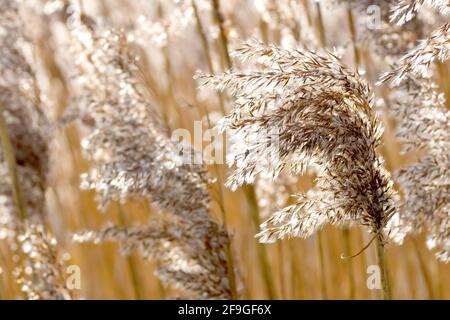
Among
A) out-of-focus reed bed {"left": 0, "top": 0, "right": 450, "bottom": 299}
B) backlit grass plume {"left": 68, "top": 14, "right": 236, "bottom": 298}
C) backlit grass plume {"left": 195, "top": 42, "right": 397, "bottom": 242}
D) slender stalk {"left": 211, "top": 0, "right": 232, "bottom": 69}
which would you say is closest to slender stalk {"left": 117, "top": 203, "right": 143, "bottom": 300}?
out-of-focus reed bed {"left": 0, "top": 0, "right": 450, "bottom": 299}

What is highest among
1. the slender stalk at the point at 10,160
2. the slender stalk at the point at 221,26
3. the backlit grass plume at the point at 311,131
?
the slender stalk at the point at 221,26

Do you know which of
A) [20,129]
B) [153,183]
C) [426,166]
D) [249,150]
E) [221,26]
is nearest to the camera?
[249,150]

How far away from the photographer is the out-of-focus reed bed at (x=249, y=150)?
104 centimetres

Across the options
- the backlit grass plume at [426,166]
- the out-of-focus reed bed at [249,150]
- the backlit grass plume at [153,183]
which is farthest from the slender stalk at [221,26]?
the backlit grass plume at [426,166]

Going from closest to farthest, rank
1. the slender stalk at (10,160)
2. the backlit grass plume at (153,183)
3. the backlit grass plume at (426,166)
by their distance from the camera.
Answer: the backlit grass plume at (426,166) → the backlit grass plume at (153,183) → the slender stalk at (10,160)

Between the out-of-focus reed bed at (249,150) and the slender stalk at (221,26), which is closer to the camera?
the out-of-focus reed bed at (249,150)

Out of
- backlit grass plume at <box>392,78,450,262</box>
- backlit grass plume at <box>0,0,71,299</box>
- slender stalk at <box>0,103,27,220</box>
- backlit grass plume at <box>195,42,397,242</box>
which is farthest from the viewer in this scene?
backlit grass plume at <box>0,0,71,299</box>

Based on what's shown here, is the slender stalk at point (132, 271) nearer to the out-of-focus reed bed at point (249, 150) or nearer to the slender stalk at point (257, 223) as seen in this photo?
the out-of-focus reed bed at point (249, 150)

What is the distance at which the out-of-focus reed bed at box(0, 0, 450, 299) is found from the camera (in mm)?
1040

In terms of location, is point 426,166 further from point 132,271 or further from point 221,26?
point 132,271

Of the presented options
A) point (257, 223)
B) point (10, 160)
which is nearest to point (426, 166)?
point (257, 223)

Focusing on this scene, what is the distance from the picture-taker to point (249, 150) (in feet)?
3.30

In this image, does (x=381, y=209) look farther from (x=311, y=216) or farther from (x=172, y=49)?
(x=172, y=49)

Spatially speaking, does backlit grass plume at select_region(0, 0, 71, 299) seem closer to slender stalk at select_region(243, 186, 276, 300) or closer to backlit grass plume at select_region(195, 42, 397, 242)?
slender stalk at select_region(243, 186, 276, 300)
